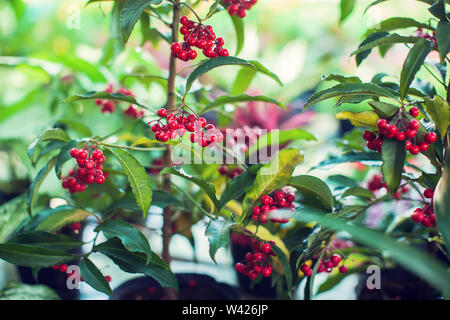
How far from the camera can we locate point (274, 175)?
0.72m

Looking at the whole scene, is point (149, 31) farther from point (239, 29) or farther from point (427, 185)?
point (427, 185)

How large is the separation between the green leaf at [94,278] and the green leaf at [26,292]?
0.26m

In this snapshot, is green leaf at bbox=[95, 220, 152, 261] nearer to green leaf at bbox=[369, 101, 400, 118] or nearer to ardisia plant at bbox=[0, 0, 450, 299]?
ardisia plant at bbox=[0, 0, 450, 299]

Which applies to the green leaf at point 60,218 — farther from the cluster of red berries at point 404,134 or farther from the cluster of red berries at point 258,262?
the cluster of red berries at point 404,134

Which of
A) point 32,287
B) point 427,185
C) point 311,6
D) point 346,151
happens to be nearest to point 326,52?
point 311,6

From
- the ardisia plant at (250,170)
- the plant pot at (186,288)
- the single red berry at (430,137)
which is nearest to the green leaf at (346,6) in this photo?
the ardisia plant at (250,170)

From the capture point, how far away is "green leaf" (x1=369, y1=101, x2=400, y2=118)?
654 millimetres

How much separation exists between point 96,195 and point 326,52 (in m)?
1.90

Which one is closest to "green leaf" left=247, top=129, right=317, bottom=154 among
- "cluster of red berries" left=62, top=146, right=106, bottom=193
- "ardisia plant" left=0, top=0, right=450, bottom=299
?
"ardisia plant" left=0, top=0, right=450, bottom=299

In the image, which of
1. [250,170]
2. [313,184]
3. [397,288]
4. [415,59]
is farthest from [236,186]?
[397,288]

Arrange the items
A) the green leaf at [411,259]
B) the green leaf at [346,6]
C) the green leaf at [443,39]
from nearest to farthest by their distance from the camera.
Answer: the green leaf at [411,259] < the green leaf at [443,39] < the green leaf at [346,6]

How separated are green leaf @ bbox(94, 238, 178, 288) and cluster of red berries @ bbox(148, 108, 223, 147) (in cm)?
23

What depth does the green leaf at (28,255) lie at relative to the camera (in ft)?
2.44

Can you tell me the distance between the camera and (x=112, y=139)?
1.06 m
